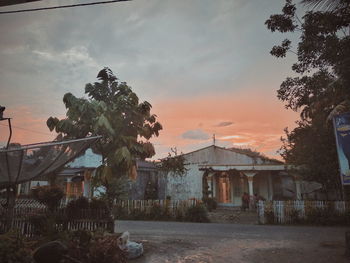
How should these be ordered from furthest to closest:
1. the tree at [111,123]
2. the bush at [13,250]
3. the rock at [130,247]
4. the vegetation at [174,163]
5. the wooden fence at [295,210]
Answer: the vegetation at [174,163] → the wooden fence at [295,210] → the tree at [111,123] → the rock at [130,247] → the bush at [13,250]

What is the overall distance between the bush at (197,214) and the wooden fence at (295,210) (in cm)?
307

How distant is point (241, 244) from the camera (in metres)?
9.20

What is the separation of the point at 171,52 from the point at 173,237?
7.87 metres

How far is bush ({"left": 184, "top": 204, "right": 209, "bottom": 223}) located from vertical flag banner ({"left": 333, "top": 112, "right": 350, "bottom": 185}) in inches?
340

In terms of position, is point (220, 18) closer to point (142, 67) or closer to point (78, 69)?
point (142, 67)

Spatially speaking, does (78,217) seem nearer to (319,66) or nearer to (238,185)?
(319,66)

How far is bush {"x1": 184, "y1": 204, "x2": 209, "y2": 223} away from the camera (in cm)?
1520

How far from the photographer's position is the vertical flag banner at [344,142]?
796 centimetres

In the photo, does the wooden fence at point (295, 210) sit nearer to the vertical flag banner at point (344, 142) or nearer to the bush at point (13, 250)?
the vertical flag banner at point (344, 142)

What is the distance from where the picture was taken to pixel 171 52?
11.7m

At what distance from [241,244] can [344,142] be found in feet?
15.6

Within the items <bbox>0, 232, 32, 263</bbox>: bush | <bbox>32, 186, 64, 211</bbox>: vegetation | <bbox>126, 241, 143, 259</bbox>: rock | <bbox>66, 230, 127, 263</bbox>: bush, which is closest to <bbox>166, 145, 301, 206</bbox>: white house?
<bbox>32, 186, 64, 211</bbox>: vegetation

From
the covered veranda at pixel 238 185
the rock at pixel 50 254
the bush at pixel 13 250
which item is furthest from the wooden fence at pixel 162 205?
the rock at pixel 50 254

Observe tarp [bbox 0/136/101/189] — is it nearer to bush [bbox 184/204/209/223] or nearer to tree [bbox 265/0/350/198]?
tree [bbox 265/0/350/198]
